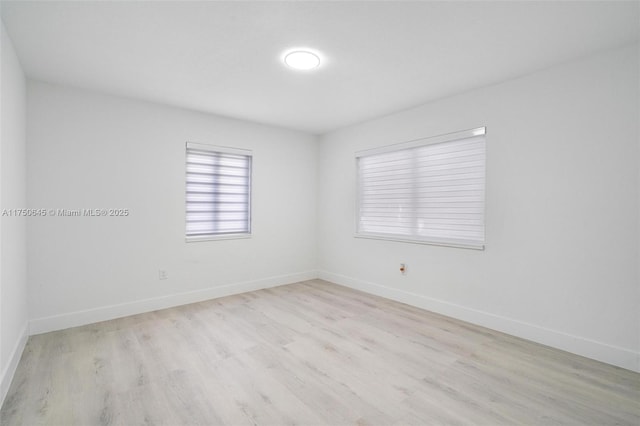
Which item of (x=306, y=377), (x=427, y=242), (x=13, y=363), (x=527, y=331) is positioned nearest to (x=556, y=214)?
(x=527, y=331)

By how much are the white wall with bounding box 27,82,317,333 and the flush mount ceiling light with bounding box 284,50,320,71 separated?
200 centimetres

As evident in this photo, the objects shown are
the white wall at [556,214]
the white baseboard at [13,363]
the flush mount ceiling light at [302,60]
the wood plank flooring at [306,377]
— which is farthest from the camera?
the flush mount ceiling light at [302,60]

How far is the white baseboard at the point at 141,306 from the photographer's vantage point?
10.3 feet

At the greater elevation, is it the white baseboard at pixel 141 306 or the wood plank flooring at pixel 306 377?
the white baseboard at pixel 141 306

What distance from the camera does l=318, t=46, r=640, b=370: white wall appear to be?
96.8 inches

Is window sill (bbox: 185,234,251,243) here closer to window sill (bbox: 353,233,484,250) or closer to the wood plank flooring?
the wood plank flooring

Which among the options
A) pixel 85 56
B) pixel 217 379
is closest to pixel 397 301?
pixel 217 379

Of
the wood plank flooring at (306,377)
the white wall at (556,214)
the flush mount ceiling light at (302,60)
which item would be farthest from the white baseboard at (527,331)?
the flush mount ceiling light at (302,60)

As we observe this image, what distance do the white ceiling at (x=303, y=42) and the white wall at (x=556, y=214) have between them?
0.87 ft

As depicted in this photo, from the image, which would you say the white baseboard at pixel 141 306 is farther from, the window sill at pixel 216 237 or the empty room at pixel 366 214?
the window sill at pixel 216 237

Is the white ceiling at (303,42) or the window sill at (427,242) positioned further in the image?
the window sill at (427,242)

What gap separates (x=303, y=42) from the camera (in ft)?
7.89

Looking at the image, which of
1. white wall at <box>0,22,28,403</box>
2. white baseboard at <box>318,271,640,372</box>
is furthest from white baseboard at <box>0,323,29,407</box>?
white baseboard at <box>318,271,640,372</box>

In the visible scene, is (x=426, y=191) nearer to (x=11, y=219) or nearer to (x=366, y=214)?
(x=366, y=214)
